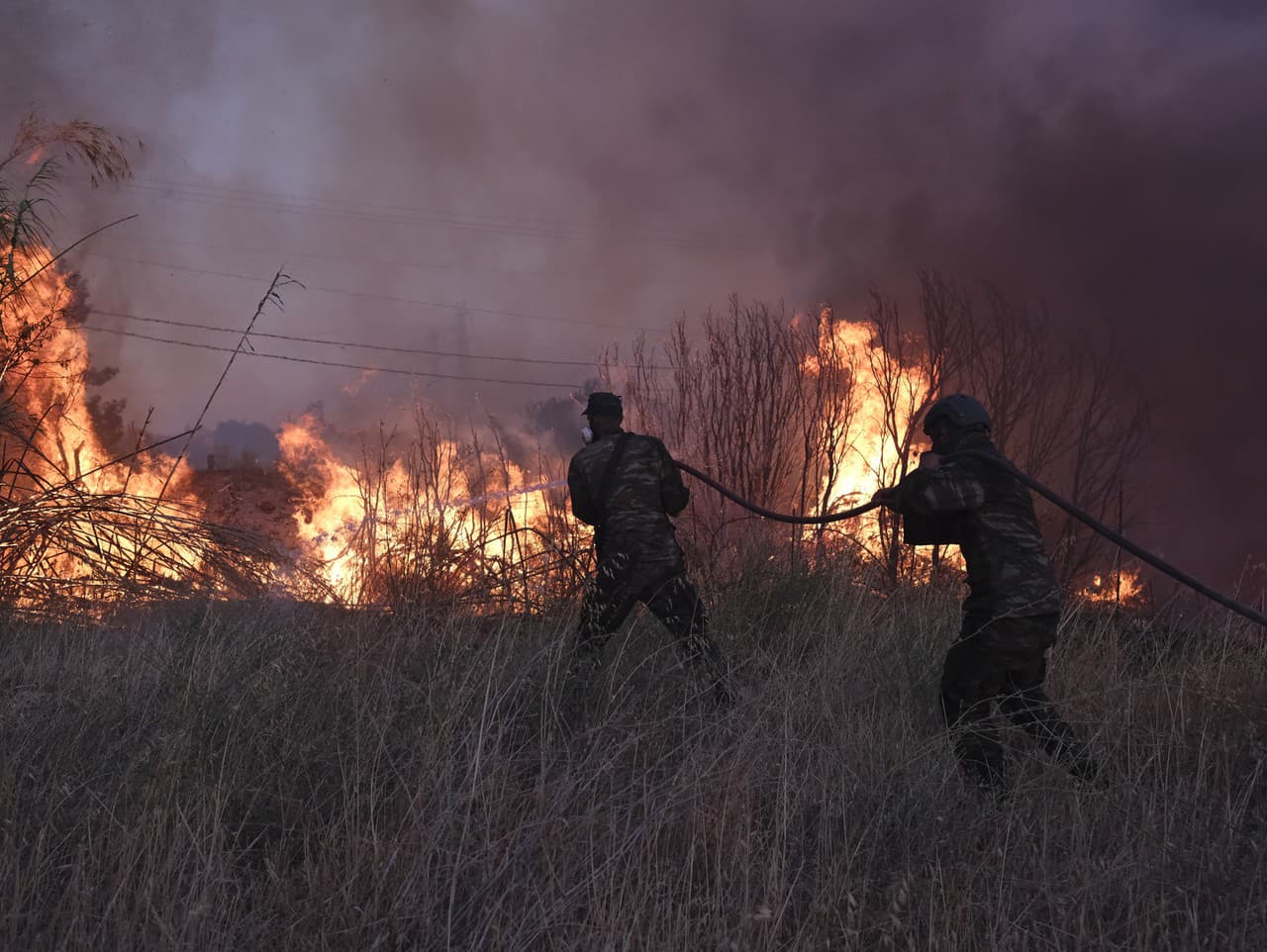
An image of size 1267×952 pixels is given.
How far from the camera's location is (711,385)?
1025cm

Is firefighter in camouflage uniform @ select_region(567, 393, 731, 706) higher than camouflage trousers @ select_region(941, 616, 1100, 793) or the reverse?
higher

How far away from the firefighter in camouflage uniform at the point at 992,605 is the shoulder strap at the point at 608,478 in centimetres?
160

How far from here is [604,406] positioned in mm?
5270

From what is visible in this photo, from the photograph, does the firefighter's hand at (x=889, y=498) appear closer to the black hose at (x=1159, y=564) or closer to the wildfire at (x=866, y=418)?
the black hose at (x=1159, y=564)

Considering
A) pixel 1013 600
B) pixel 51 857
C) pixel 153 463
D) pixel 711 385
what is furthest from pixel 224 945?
pixel 153 463

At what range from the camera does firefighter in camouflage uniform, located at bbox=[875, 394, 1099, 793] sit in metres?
3.70

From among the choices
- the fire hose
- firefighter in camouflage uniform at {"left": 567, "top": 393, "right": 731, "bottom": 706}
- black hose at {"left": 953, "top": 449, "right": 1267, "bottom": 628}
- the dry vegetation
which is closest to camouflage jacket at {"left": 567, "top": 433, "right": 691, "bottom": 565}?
firefighter in camouflage uniform at {"left": 567, "top": 393, "right": 731, "bottom": 706}

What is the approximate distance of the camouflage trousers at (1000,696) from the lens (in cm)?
364

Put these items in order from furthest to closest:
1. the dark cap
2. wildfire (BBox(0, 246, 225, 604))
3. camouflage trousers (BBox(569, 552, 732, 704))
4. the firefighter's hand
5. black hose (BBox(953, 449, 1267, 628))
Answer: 1. wildfire (BBox(0, 246, 225, 604))
2. the dark cap
3. camouflage trousers (BBox(569, 552, 732, 704))
4. the firefighter's hand
5. black hose (BBox(953, 449, 1267, 628))

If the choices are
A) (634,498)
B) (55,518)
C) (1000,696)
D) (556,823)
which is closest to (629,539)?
(634,498)

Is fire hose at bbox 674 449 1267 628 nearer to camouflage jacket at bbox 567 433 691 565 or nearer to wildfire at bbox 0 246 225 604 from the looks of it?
camouflage jacket at bbox 567 433 691 565

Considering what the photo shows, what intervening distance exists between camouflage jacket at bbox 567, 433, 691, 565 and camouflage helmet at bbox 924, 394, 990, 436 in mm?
1489

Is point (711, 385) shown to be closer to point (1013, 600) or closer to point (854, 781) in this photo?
point (1013, 600)

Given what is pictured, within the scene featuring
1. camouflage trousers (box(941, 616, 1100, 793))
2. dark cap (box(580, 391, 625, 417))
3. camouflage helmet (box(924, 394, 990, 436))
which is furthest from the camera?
dark cap (box(580, 391, 625, 417))
